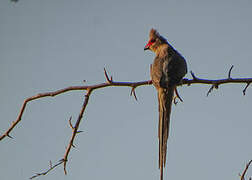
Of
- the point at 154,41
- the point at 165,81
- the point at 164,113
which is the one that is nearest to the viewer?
the point at 164,113

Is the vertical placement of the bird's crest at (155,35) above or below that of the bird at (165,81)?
above

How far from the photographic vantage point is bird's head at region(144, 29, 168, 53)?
7.72m

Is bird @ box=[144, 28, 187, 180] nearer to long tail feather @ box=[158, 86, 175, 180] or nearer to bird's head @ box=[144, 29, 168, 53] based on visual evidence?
long tail feather @ box=[158, 86, 175, 180]

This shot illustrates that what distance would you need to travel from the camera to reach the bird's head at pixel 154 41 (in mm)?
7725

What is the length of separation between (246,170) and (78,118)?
6.28 ft

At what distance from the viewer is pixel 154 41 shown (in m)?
7.81

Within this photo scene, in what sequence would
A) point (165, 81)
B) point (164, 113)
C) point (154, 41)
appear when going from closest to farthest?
point (164, 113) < point (165, 81) < point (154, 41)

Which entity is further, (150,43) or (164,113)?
(150,43)

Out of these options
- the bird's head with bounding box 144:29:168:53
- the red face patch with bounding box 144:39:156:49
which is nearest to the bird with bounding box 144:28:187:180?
the bird's head with bounding box 144:29:168:53

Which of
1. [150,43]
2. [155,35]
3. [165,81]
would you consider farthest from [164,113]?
[155,35]

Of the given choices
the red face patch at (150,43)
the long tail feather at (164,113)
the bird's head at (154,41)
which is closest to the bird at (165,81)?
the long tail feather at (164,113)

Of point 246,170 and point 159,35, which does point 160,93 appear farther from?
point 159,35

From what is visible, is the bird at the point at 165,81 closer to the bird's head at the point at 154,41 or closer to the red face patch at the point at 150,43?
the bird's head at the point at 154,41

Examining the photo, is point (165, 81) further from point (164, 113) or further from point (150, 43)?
point (150, 43)
